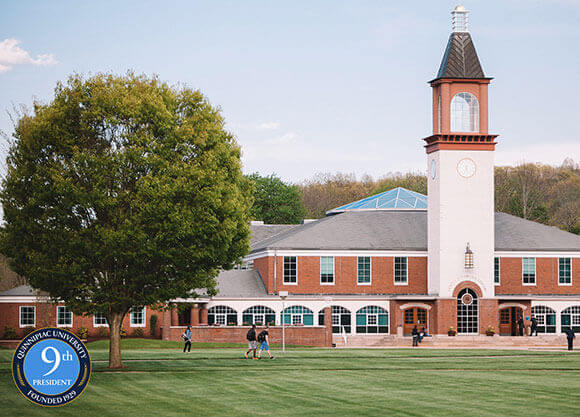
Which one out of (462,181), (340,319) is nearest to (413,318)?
(340,319)

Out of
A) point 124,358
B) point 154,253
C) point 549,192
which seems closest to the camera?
point 154,253

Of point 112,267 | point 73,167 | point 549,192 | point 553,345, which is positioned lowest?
point 553,345

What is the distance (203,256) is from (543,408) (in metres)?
15.5

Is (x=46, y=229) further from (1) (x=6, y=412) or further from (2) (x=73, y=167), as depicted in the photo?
(1) (x=6, y=412)

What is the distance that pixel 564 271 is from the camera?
227ft

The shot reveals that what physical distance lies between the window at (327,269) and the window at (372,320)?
331 cm

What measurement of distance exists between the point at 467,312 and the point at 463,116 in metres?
13.8

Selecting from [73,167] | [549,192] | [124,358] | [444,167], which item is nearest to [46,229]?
[73,167]

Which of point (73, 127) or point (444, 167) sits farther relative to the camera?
point (444, 167)

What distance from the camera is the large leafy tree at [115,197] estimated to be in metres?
33.8

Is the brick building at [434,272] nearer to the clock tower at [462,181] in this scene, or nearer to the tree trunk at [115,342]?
the clock tower at [462,181]

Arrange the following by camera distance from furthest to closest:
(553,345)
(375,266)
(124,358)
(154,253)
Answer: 1. (375,266)
2. (553,345)
3. (124,358)
4. (154,253)

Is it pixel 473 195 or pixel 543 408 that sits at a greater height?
pixel 473 195

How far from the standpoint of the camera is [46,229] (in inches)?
1352
